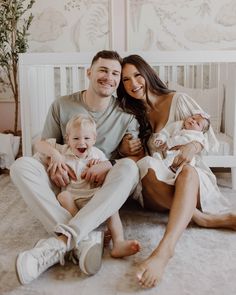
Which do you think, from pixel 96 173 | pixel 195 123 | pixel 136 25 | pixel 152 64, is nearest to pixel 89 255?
pixel 96 173

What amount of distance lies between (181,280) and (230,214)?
510mm

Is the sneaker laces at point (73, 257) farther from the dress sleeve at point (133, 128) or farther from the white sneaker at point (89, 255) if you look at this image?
the dress sleeve at point (133, 128)

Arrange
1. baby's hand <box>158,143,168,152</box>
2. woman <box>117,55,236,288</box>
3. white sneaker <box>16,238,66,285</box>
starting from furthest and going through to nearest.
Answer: baby's hand <box>158,143,168,152</box> < woman <box>117,55,236,288</box> < white sneaker <box>16,238,66,285</box>

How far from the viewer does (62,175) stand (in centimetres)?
160

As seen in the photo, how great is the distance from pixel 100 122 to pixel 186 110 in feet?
1.34

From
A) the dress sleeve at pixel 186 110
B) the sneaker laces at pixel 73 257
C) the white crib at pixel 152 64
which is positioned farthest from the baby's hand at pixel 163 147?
the sneaker laces at pixel 73 257

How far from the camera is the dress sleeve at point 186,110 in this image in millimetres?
1831

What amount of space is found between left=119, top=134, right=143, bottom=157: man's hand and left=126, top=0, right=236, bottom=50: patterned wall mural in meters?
1.41

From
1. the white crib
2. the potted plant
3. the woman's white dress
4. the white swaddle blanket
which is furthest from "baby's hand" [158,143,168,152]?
the potted plant

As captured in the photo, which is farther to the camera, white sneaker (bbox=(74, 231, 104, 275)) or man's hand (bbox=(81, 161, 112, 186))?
man's hand (bbox=(81, 161, 112, 186))

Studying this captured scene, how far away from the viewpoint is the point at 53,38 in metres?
3.04

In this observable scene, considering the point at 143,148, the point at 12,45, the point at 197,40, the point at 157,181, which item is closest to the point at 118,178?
the point at 157,181

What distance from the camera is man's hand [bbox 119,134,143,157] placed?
1.80 meters

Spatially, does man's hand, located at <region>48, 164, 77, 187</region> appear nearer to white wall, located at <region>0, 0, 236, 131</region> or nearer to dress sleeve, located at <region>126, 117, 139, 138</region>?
dress sleeve, located at <region>126, 117, 139, 138</region>
